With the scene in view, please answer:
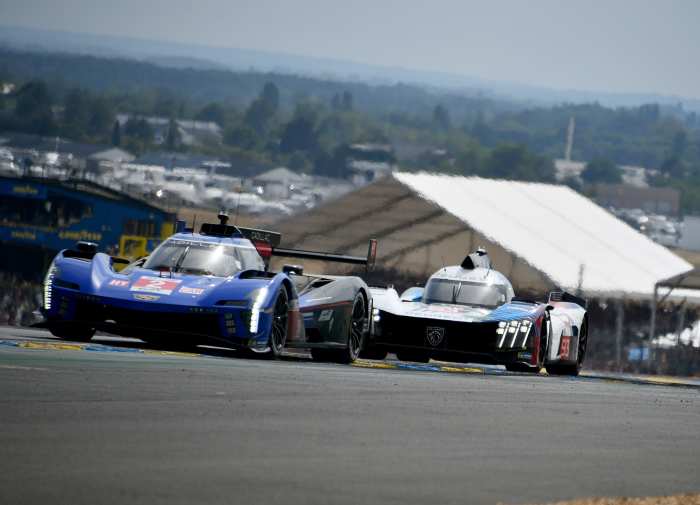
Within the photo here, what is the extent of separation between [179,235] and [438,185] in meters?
31.8

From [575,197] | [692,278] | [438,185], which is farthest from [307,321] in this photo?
[575,197]

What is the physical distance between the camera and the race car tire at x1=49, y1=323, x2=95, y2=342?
19125 millimetres

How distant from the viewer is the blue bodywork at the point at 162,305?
1866 centimetres

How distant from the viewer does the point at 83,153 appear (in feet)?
536

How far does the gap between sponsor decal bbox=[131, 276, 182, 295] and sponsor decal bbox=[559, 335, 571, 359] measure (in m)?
7.43

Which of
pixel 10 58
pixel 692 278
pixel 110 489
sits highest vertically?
pixel 10 58

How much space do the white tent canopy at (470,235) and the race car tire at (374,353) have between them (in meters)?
18.5

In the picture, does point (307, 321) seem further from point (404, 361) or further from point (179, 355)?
point (404, 361)

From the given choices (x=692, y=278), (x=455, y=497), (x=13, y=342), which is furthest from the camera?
(x=692, y=278)

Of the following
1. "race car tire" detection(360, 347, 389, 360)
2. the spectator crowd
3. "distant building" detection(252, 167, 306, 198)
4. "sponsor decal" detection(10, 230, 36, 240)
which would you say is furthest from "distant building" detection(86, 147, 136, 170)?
"race car tire" detection(360, 347, 389, 360)

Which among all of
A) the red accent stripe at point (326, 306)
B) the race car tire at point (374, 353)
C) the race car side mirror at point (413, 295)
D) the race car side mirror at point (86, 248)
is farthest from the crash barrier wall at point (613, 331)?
the race car side mirror at point (86, 248)

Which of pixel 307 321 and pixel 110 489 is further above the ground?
pixel 307 321

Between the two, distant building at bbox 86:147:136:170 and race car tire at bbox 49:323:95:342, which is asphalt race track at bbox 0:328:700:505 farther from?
distant building at bbox 86:147:136:170

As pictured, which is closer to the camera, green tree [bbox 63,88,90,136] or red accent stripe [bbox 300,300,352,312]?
red accent stripe [bbox 300,300,352,312]
